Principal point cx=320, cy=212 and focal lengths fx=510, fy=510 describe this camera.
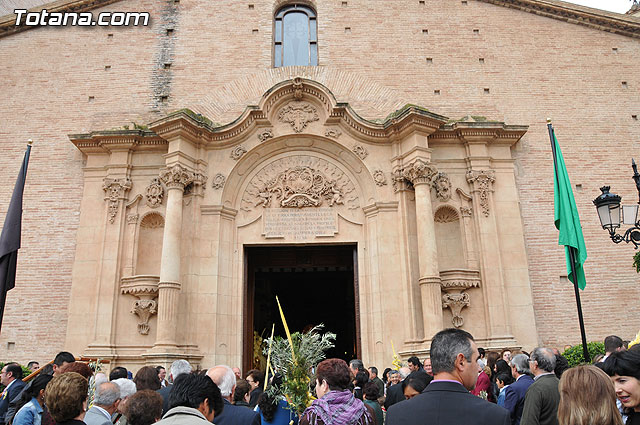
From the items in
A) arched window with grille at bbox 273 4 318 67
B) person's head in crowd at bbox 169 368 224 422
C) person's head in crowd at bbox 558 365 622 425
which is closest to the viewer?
person's head in crowd at bbox 558 365 622 425

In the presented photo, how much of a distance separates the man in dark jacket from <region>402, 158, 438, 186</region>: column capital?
386 inches

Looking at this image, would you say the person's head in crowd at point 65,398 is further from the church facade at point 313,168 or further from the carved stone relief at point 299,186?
the carved stone relief at point 299,186

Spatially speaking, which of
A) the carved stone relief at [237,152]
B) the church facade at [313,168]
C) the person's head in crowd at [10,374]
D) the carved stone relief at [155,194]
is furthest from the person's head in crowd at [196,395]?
the carved stone relief at [237,152]

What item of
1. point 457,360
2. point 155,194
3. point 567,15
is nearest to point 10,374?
point 457,360

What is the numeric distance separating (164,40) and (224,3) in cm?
220

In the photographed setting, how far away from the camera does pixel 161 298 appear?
11.6 meters

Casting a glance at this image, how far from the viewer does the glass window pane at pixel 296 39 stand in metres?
15.5

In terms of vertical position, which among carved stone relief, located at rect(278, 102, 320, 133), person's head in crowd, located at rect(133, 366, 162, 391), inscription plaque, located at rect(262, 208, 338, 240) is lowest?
person's head in crowd, located at rect(133, 366, 162, 391)

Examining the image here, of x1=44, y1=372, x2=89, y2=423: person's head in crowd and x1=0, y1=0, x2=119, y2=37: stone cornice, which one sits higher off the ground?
x1=0, y1=0, x2=119, y2=37: stone cornice

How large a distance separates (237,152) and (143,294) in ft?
14.0

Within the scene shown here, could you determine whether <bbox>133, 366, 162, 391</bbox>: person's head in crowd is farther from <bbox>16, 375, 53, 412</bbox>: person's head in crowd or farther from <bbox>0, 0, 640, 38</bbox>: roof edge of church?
<bbox>0, 0, 640, 38</bbox>: roof edge of church

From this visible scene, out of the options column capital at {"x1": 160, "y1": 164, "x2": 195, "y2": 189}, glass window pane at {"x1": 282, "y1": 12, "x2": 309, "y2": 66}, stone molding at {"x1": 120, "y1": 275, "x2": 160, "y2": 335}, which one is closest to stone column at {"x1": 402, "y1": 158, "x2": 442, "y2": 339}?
glass window pane at {"x1": 282, "y1": 12, "x2": 309, "y2": 66}

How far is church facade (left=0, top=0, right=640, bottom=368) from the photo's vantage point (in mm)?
12309

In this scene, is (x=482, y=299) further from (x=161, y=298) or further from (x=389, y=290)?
(x=161, y=298)
